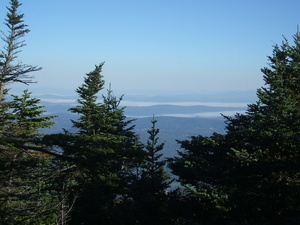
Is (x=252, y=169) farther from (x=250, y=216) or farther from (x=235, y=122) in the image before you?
(x=235, y=122)

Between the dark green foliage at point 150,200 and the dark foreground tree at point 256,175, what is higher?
the dark foreground tree at point 256,175

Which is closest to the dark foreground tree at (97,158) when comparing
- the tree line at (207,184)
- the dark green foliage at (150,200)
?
the tree line at (207,184)

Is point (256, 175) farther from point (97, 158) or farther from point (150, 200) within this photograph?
point (97, 158)

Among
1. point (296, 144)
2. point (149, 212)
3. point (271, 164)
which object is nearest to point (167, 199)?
point (149, 212)

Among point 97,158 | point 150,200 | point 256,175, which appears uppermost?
point 97,158

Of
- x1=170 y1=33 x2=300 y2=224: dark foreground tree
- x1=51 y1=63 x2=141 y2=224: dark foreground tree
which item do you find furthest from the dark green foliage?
x1=170 y1=33 x2=300 y2=224: dark foreground tree

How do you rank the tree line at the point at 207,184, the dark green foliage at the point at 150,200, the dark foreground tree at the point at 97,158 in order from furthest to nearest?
the dark green foliage at the point at 150,200 → the tree line at the point at 207,184 → the dark foreground tree at the point at 97,158

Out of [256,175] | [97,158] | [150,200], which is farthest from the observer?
[150,200]

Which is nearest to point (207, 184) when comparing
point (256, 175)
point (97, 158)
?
point (256, 175)

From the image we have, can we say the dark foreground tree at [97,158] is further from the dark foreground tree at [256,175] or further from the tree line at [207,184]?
the dark foreground tree at [256,175]

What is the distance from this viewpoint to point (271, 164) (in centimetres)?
1340

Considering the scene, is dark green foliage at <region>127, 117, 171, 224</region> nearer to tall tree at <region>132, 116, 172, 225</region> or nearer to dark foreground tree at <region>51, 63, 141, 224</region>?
tall tree at <region>132, 116, 172, 225</region>

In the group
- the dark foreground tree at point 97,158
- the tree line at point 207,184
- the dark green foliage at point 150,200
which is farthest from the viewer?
the dark green foliage at point 150,200

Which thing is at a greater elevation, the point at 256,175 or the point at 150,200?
the point at 256,175
